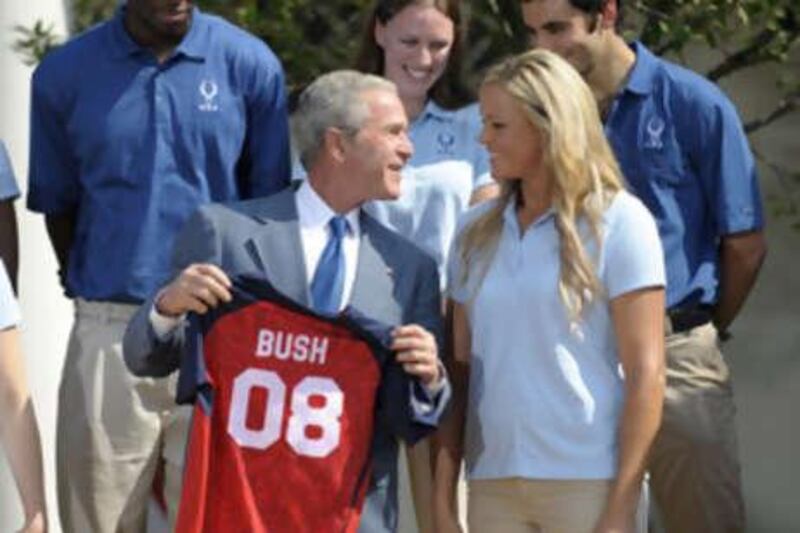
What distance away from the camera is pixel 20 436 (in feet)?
19.0

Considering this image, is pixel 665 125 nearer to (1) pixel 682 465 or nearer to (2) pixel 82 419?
(1) pixel 682 465

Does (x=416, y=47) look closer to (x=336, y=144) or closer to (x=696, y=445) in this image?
(x=336, y=144)

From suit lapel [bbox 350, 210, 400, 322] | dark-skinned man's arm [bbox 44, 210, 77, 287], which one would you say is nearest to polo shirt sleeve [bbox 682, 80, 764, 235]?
suit lapel [bbox 350, 210, 400, 322]

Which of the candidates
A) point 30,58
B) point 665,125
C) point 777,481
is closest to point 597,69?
point 665,125

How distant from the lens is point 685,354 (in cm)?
677

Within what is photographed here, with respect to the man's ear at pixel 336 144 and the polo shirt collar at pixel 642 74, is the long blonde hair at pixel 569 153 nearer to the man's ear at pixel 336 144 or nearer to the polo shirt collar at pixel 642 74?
the man's ear at pixel 336 144

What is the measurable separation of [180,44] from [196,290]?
4.50 feet

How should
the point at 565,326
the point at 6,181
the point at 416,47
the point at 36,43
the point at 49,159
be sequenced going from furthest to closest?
the point at 36,43
the point at 49,159
the point at 416,47
the point at 6,181
the point at 565,326

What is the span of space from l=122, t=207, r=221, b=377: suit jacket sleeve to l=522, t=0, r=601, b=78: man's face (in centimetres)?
125

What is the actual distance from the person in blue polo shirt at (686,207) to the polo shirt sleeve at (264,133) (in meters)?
0.70

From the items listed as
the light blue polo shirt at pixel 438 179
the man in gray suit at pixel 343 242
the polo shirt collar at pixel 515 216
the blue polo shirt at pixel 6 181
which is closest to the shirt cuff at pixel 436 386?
the man in gray suit at pixel 343 242

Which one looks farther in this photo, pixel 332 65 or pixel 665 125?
pixel 332 65

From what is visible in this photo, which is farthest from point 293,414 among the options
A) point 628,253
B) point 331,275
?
point 628,253

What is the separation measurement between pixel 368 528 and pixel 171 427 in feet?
3.64
